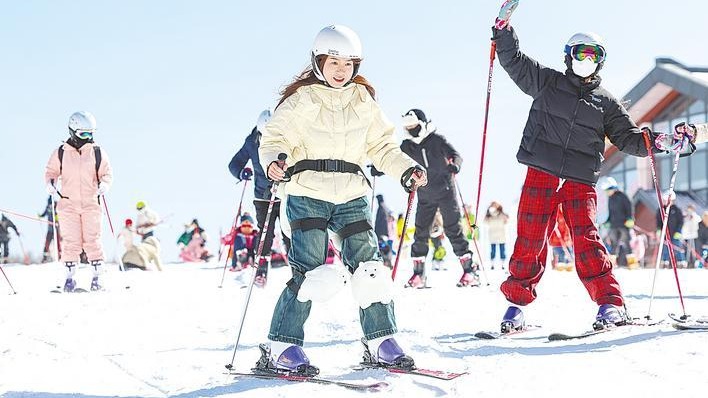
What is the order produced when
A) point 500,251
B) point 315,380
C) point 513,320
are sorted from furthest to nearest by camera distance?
point 500,251
point 513,320
point 315,380

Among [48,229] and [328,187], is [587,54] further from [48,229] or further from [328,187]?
[48,229]

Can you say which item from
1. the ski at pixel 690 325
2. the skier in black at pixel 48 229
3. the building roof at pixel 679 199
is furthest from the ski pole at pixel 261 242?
the building roof at pixel 679 199

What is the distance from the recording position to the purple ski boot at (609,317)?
4.64 meters

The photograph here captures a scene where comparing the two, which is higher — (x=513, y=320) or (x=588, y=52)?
(x=588, y=52)

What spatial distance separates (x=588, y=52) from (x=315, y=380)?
276 centimetres

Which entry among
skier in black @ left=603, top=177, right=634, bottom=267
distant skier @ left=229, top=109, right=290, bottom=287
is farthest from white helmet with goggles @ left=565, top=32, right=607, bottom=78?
skier in black @ left=603, top=177, right=634, bottom=267

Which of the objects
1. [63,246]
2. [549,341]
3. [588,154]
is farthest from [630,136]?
[63,246]

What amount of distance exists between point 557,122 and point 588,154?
0.28 m

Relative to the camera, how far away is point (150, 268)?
1455 centimetres

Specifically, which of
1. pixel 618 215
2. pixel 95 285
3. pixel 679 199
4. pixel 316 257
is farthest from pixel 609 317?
pixel 679 199

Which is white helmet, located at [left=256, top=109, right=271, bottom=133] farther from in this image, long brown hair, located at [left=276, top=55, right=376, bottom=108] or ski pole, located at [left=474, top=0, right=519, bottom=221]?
long brown hair, located at [left=276, top=55, right=376, bottom=108]

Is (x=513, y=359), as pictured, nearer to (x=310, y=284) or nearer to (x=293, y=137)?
(x=310, y=284)

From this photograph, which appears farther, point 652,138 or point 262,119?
point 262,119

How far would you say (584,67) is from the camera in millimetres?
4812
